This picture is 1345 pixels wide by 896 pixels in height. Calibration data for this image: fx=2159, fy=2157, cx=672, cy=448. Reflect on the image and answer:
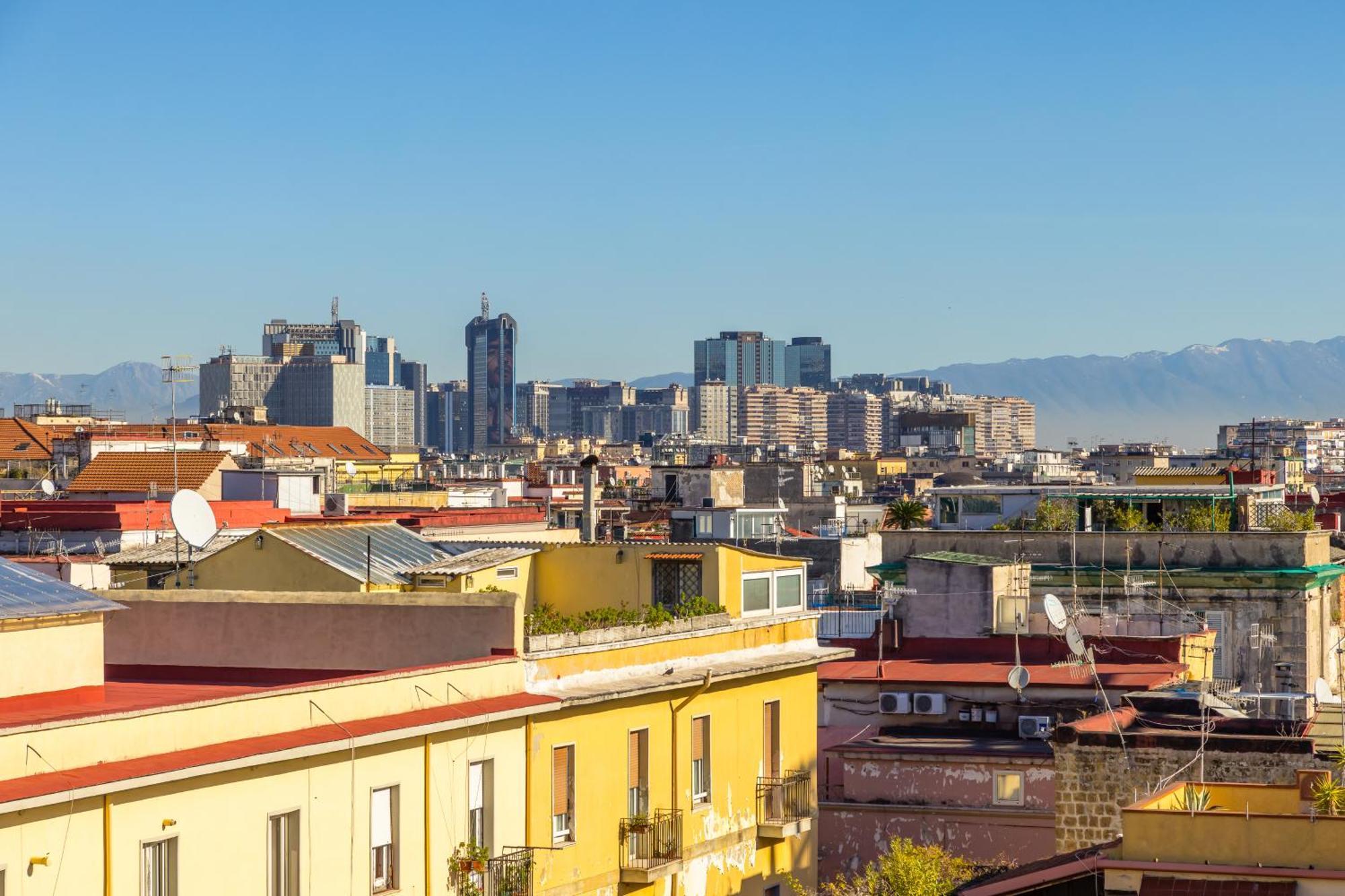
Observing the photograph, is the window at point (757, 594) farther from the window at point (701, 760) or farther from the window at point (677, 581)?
the window at point (701, 760)

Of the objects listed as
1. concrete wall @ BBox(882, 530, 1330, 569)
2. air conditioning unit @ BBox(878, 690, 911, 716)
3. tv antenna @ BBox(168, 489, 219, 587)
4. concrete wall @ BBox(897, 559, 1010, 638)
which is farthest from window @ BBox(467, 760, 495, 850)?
concrete wall @ BBox(882, 530, 1330, 569)

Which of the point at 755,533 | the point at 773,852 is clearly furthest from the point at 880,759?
the point at 755,533

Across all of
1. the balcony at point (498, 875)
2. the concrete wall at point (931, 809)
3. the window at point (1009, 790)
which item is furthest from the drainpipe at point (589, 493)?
the balcony at point (498, 875)

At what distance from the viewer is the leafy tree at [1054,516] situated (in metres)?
45.7

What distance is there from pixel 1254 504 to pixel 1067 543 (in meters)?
9.33

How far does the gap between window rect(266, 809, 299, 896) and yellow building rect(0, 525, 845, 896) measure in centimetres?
2

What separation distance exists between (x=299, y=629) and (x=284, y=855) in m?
5.09

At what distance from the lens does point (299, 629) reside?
21.4 m

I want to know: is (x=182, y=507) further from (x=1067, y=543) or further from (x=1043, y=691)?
(x=1067, y=543)

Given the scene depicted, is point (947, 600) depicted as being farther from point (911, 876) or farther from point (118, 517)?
point (118, 517)

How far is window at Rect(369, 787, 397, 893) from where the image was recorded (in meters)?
17.6

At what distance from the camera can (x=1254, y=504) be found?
161ft

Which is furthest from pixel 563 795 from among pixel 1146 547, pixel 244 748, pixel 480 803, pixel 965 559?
pixel 1146 547

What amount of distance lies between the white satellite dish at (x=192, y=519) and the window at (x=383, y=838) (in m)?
5.99
